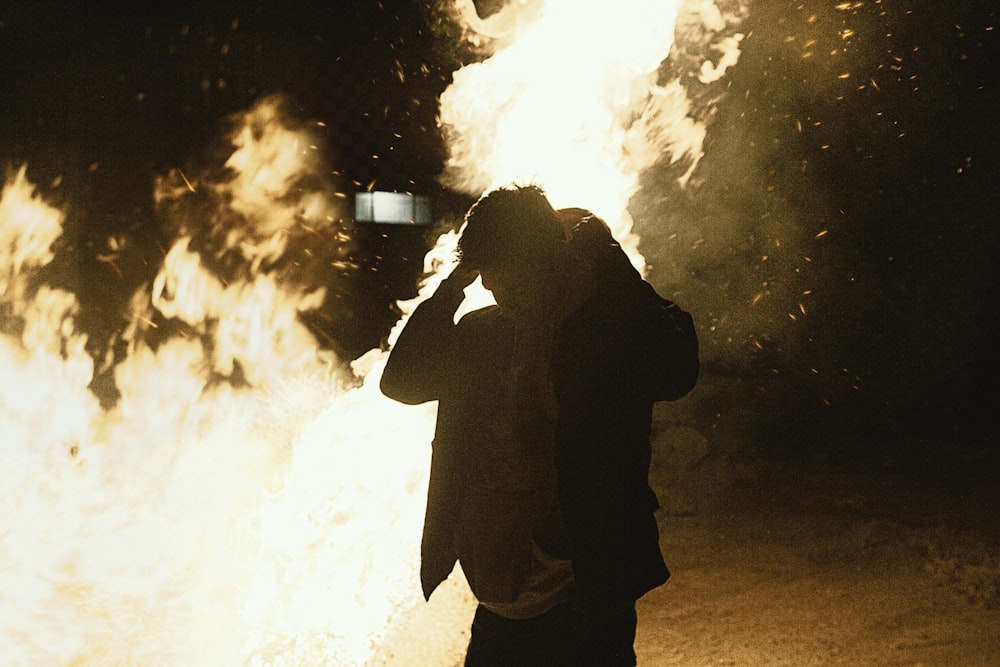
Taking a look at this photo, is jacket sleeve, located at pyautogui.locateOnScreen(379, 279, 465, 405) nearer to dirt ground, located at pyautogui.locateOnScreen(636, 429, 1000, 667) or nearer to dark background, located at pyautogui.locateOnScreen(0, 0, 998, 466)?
dirt ground, located at pyautogui.locateOnScreen(636, 429, 1000, 667)

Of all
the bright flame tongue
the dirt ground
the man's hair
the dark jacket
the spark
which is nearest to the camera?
the dark jacket

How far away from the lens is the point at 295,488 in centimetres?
361

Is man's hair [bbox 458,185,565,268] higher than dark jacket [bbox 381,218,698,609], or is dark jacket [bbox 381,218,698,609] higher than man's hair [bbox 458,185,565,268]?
man's hair [bbox 458,185,565,268]

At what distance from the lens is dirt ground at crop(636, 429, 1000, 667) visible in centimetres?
380

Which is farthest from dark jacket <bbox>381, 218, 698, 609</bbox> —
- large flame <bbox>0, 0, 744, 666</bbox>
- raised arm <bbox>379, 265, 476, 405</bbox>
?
large flame <bbox>0, 0, 744, 666</bbox>

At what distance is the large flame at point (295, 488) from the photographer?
133 inches

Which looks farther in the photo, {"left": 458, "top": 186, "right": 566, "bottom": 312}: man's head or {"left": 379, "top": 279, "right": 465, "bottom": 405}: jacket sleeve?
{"left": 379, "top": 279, "right": 465, "bottom": 405}: jacket sleeve

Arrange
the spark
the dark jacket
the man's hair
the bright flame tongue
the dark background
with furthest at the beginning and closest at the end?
1. the spark
2. the dark background
3. the bright flame tongue
4. the man's hair
5. the dark jacket

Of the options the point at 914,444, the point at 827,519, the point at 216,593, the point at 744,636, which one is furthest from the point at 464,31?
the point at 914,444

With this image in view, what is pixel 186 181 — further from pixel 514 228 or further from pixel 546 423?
pixel 546 423

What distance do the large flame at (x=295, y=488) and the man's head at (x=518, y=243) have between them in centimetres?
140

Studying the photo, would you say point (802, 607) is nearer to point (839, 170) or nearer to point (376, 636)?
point (376, 636)

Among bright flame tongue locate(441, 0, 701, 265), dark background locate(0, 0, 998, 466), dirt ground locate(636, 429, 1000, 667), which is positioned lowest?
dirt ground locate(636, 429, 1000, 667)

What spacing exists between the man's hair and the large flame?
1405 millimetres
